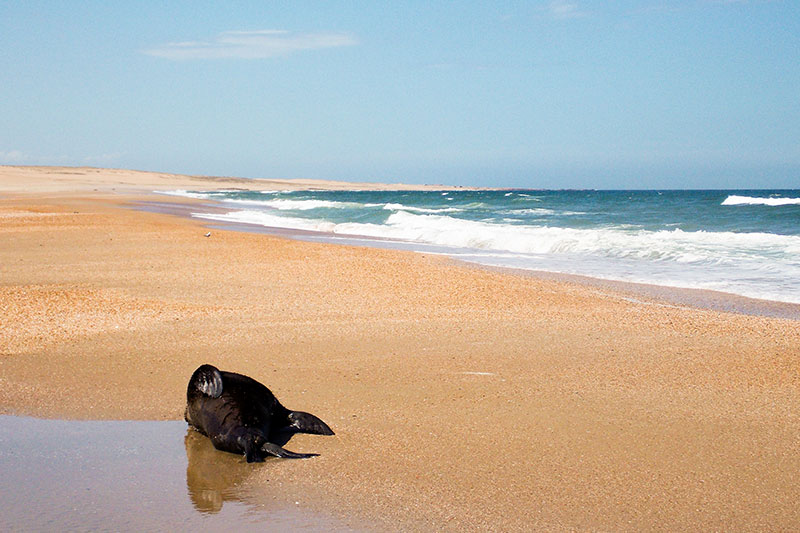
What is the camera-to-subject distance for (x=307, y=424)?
182 inches

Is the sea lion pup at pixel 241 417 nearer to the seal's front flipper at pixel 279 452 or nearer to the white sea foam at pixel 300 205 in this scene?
the seal's front flipper at pixel 279 452

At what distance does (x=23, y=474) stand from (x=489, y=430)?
270 centimetres

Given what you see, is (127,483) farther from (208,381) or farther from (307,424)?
(307,424)

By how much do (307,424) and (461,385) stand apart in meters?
1.51

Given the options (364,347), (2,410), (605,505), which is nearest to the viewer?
(605,505)

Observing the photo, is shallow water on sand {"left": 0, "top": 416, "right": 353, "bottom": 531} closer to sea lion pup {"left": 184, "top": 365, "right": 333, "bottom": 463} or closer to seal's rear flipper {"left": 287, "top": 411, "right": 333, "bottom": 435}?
sea lion pup {"left": 184, "top": 365, "right": 333, "bottom": 463}

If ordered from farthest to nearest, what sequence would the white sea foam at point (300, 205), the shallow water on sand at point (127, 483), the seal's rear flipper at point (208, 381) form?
the white sea foam at point (300, 205) < the seal's rear flipper at point (208, 381) < the shallow water on sand at point (127, 483)

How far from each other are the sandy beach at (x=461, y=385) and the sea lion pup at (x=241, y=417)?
0.36 ft

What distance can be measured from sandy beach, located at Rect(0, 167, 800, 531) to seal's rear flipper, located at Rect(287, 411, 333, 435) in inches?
2.4

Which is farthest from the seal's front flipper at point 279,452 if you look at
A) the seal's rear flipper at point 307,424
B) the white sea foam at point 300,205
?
the white sea foam at point 300,205

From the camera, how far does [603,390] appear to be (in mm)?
5617

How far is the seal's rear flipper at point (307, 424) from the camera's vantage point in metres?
4.62

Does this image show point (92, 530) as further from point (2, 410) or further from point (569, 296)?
point (569, 296)

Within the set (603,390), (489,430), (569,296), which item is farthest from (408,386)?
(569,296)
